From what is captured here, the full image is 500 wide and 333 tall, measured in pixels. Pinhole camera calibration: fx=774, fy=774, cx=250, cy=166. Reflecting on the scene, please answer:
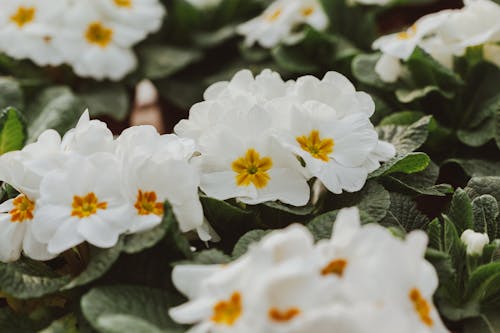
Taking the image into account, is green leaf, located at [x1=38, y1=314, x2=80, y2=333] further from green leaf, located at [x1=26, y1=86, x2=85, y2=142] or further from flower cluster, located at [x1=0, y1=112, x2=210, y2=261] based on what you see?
green leaf, located at [x1=26, y1=86, x2=85, y2=142]

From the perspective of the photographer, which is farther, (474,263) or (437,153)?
(437,153)

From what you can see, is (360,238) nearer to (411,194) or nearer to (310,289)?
(310,289)

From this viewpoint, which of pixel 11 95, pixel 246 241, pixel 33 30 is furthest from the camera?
pixel 33 30

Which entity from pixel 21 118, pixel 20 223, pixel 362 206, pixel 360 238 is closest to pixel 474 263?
pixel 362 206

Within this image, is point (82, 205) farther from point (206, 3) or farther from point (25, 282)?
point (206, 3)

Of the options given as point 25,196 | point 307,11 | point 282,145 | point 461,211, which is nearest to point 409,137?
point 461,211

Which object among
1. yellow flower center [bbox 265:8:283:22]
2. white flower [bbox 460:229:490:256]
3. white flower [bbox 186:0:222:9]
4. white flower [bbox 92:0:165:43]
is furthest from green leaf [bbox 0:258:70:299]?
white flower [bbox 186:0:222:9]
